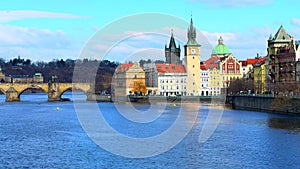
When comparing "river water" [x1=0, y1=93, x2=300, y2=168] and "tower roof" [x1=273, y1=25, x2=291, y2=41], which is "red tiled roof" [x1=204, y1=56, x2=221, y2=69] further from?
"river water" [x1=0, y1=93, x2=300, y2=168]

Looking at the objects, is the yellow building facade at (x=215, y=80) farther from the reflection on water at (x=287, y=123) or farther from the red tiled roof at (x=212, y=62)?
the reflection on water at (x=287, y=123)

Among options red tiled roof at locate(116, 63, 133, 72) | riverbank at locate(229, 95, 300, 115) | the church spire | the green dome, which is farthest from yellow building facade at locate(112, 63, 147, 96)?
riverbank at locate(229, 95, 300, 115)

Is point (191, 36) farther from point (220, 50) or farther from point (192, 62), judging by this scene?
point (220, 50)

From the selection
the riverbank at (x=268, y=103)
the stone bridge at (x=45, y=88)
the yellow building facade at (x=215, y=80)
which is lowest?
the riverbank at (x=268, y=103)

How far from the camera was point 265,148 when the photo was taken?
1558 inches

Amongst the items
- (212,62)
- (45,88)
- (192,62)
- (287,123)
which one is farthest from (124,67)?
(287,123)

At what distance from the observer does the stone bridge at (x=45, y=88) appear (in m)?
124

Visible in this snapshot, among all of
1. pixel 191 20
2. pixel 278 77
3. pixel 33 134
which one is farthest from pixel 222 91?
pixel 33 134

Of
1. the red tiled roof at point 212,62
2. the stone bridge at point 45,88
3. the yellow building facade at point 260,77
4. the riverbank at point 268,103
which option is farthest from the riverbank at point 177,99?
the red tiled roof at point 212,62

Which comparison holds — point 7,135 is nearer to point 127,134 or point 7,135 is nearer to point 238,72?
point 127,134

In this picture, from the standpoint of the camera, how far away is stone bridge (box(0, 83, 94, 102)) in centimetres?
12381

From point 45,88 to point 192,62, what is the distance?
33.8m

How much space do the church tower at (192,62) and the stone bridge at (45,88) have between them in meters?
23.3

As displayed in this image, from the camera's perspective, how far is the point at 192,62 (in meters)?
132
